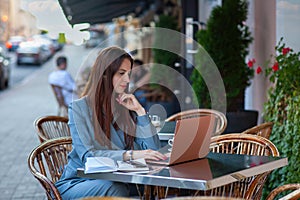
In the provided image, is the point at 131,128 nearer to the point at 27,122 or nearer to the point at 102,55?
the point at 102,55

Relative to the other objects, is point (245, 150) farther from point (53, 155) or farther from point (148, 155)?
point (53, 155)

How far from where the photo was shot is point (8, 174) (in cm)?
743

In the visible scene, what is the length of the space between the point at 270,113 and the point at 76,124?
7.49 ft

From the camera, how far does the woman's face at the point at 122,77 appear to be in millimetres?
3844

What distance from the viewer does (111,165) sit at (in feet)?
11.0

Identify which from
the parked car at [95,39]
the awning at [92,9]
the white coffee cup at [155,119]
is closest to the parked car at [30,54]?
the parked car at [95,39]

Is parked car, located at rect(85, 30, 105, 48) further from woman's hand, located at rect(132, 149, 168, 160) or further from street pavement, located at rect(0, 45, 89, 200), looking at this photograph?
woman's hand, located at rect(132, 149, 168, 160)

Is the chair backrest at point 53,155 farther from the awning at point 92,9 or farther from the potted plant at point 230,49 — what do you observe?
the awning at point 92,9

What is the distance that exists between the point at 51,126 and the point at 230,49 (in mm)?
2489

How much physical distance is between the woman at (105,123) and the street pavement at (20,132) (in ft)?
7.95

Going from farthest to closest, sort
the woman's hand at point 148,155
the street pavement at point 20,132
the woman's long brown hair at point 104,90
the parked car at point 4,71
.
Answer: the parked car at point 4,71 < the street pavement at point 20,132 < the woman's long brown hair at point 104,90 < the woman's hand at point 148,155

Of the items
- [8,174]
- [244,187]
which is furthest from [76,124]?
[8,174]

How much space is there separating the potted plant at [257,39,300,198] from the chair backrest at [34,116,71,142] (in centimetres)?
182

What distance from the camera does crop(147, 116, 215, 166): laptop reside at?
3.30 metres
